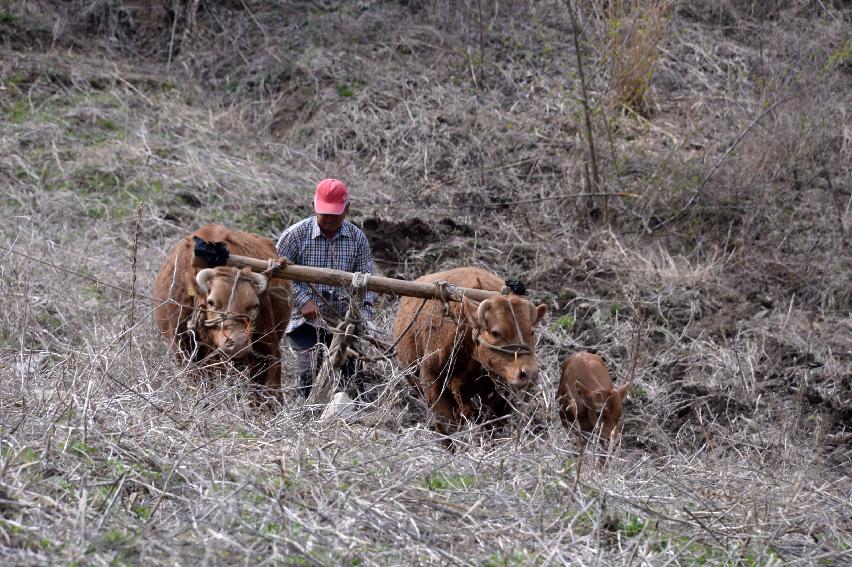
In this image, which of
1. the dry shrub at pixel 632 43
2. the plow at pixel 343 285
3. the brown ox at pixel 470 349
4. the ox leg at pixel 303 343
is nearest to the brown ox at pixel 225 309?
the plow at pixel 343 285

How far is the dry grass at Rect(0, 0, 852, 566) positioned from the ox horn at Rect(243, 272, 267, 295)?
638 millimetres

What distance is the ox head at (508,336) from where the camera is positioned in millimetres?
7730

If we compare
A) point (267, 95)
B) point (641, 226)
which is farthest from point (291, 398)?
point (267, 95)

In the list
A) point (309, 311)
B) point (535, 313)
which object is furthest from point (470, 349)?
point (309, 311)

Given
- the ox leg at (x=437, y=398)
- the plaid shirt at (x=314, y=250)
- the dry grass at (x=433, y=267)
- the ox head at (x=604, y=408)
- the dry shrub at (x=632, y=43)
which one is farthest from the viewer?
the dry shrub at (x=632, y=43)

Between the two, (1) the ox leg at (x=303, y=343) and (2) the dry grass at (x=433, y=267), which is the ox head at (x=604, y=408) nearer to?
(2) the dry grass at (x=433, y=267)

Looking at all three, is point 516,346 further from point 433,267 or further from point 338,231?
point 433,267

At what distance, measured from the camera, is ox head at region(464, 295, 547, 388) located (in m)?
7.73

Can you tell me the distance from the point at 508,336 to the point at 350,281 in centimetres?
115

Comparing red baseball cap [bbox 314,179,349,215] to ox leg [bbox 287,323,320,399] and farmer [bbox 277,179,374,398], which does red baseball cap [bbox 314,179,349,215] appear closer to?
farmer [bbox 277,179,374,398]

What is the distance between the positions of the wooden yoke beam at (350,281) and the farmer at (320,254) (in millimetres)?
854

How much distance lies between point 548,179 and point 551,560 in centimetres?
1069

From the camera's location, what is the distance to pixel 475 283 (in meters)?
8.56

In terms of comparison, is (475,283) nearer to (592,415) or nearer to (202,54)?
(592,415)
